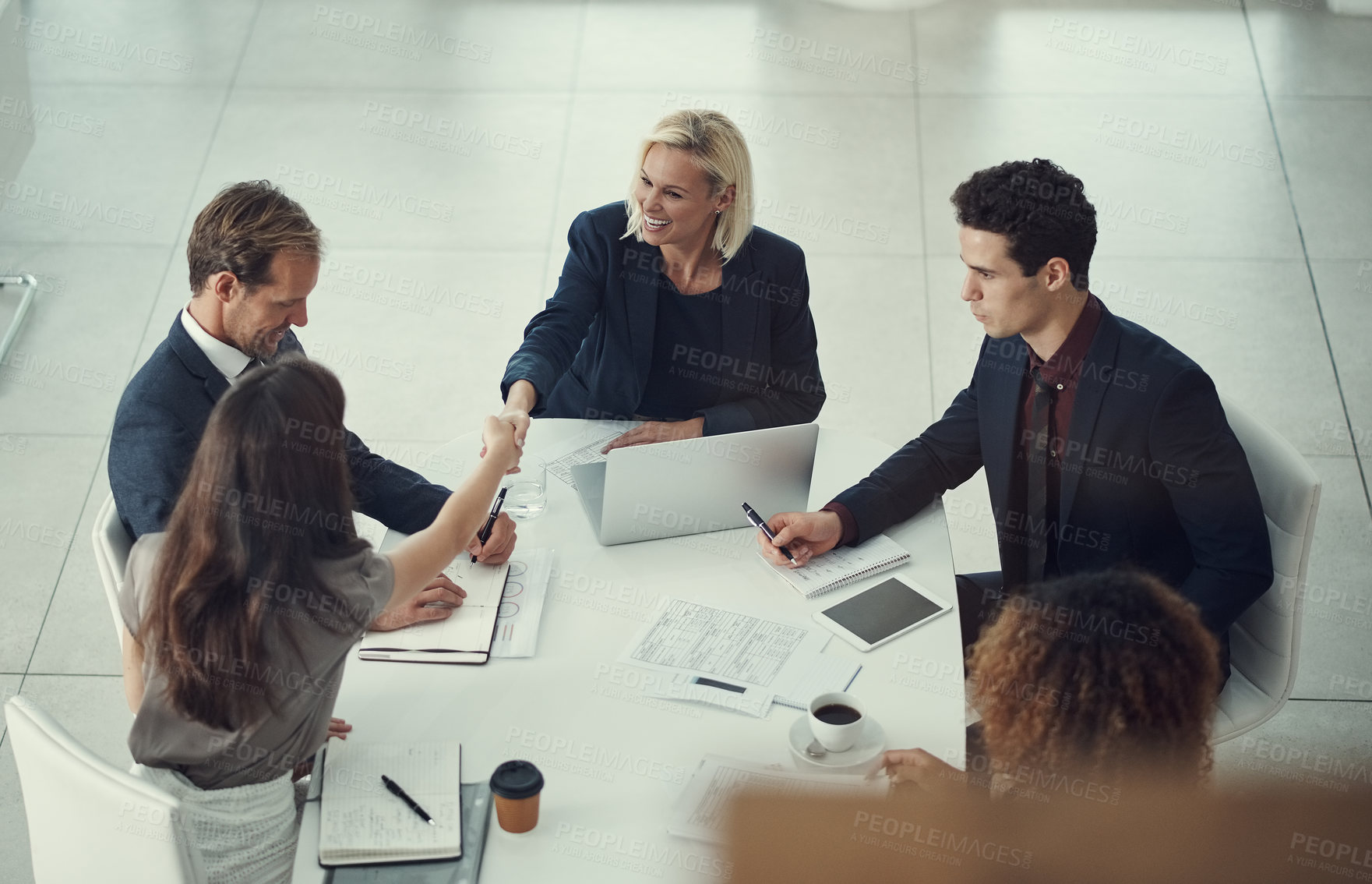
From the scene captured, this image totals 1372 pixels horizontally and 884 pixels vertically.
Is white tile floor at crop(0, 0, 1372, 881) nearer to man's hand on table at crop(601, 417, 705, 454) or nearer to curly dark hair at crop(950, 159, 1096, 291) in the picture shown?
man's hand on table at crop(601, 417, 705, 454)

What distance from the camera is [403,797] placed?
1.81 m

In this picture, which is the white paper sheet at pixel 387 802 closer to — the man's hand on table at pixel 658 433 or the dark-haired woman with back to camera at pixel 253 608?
the dark-haired woman with back to camera at pixel 253 608

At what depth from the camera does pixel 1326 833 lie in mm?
806

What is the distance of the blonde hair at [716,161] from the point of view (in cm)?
273

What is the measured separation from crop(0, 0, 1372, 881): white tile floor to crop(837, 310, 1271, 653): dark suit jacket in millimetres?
799

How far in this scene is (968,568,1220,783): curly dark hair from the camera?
1490mm

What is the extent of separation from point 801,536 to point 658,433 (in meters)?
0.48

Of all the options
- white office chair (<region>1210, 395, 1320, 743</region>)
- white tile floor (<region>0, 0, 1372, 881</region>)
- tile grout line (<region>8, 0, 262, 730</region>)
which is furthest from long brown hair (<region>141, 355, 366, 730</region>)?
white office chair (<region>1210, 395, 1320, 743</region>)

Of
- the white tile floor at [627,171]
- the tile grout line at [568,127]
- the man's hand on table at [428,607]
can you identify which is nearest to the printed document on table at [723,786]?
the man's hand on table at [428,607]

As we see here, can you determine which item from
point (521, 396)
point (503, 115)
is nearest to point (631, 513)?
point (521, 396)

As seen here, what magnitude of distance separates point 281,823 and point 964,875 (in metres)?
1.12

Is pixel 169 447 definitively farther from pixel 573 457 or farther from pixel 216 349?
pixel 573 457

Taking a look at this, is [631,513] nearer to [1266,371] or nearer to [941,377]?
[941,377]

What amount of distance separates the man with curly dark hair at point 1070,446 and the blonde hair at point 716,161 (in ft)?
1.76
